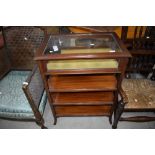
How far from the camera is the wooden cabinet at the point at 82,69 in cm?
107

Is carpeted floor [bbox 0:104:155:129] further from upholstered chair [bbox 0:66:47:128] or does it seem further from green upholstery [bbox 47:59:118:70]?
green upholstery [bbox 47:59:118:70]

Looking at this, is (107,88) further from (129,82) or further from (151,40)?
(151,40)

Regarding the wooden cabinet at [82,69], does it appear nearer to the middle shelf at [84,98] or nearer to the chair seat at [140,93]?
the middle shelf at [84,98]

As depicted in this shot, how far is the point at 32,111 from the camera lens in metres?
1.36

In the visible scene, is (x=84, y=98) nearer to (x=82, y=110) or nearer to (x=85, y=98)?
(x=85, y=98)

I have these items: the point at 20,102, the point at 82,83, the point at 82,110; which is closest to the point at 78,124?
the point at 82,110

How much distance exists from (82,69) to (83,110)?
23.8 inches

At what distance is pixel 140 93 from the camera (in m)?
1.53

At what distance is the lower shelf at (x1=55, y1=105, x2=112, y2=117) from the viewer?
60.5 inches

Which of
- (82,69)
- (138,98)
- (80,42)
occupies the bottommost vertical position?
(138,98)

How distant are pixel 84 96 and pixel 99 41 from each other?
539 mm

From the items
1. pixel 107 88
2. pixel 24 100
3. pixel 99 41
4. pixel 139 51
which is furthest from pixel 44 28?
pixel 139 51

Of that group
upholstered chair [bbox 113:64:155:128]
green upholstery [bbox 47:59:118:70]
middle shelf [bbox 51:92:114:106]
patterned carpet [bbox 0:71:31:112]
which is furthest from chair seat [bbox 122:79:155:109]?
patterned carpet [bbox 0:71:31:112]

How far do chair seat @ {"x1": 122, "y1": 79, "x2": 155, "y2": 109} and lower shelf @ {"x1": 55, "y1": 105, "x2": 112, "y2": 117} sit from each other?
231 millimetres
